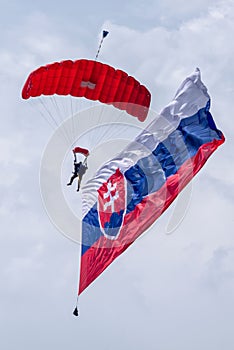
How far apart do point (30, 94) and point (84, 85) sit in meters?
1.71

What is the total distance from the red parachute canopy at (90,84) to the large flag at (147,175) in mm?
2554

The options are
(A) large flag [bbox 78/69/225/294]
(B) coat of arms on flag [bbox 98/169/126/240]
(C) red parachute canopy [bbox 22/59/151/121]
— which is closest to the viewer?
(A) large flag [bbox 78/69/225/294]

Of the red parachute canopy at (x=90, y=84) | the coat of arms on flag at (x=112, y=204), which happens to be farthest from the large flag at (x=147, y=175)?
the red parachute canopy at (x=90, y=84)

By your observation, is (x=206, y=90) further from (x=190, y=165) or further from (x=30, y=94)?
(x=30, y=94)

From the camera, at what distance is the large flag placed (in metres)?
26.2

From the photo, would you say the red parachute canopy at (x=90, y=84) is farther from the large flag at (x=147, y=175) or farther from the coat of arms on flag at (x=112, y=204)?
the coat of arms on flag at (x=112, y=204)

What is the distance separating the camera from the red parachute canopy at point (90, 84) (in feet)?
99.6

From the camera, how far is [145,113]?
3173 cm

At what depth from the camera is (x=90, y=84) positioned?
102ft

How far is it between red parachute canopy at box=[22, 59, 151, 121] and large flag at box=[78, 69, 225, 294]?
101 inches

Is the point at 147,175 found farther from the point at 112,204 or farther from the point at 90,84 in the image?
A: the point at 90,84

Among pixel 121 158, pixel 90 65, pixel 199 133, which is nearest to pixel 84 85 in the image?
pixel 90 65

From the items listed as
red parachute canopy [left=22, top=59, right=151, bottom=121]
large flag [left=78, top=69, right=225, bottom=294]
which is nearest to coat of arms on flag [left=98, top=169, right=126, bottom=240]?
large flag [left=78, top=69, right=225, bottom=294]

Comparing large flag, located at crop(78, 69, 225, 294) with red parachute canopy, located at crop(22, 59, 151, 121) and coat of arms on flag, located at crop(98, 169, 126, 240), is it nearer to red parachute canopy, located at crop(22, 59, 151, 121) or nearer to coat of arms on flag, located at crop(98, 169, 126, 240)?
coat of arms on flag, located at crop(98, 169, 126, 240)
